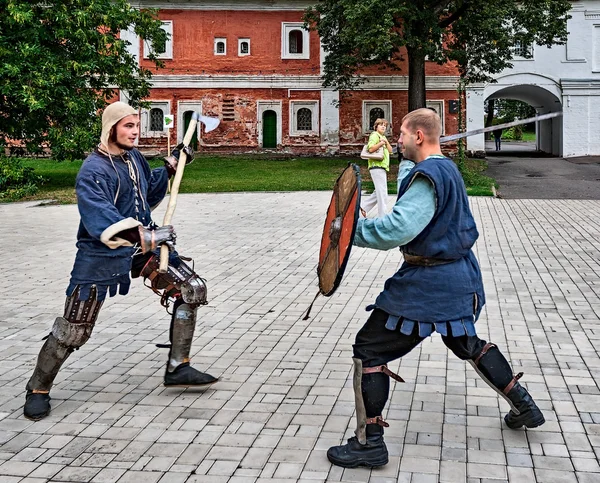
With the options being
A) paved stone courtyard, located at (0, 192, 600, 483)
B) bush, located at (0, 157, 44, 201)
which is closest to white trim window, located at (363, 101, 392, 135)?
bush, located at (0, 157, 44, 201)

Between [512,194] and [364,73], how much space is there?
18024 mm

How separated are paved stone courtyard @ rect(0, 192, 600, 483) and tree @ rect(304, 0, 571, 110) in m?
16.1

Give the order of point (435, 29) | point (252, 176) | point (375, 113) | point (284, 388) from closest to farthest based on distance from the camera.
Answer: point (284, 388) → point (435, 29) → point (252, 176) → point (375, 113)

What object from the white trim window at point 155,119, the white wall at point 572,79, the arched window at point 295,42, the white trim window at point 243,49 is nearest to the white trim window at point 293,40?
the arched window at point 295,42

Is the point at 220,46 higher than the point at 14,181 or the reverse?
higher

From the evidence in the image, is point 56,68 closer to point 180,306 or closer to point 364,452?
point 180,306

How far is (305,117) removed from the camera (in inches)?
1490

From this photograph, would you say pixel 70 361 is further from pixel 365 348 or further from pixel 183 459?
pixel 365 348

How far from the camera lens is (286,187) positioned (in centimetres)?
Result: 2216

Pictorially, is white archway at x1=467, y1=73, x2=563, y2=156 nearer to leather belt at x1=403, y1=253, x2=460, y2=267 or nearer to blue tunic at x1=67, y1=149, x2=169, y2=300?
blue tunic at x1=67, y1=149, x2=169, y2=300

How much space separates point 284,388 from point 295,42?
110ft

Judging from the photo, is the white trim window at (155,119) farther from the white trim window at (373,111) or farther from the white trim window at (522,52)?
the white trim window at (522,52)

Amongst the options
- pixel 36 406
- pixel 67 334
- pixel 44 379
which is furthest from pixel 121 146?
pixel 36 406

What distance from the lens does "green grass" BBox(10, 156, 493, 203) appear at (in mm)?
21766
